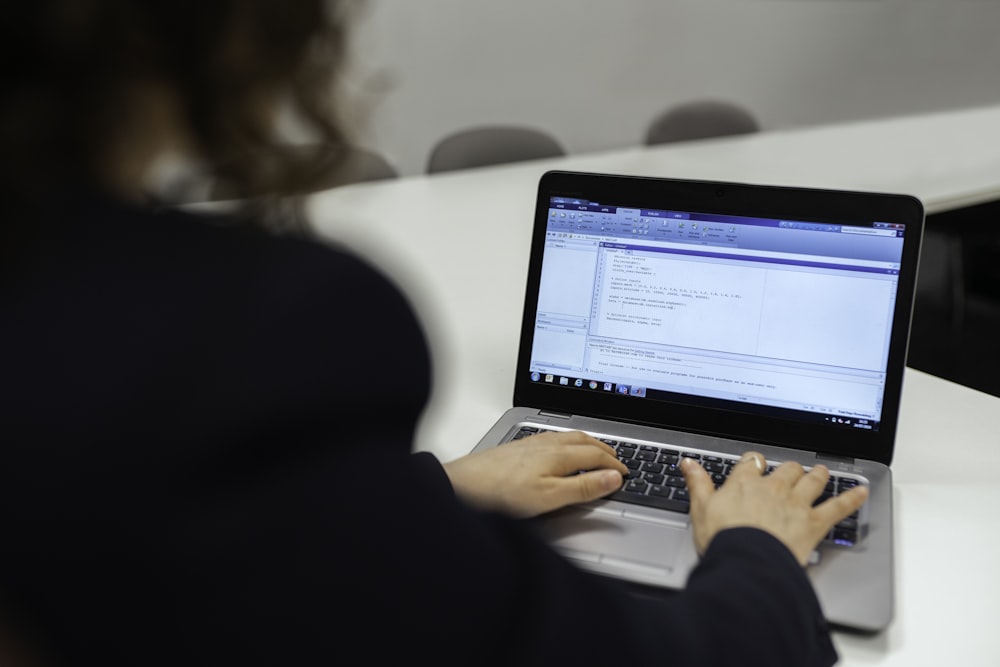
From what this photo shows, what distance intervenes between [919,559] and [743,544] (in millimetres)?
295

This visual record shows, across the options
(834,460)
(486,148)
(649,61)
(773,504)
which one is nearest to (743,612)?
(773,504)

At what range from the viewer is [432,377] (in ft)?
1.30

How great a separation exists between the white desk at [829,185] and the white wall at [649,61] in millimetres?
1334

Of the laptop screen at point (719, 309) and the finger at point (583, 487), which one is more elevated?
the laptop screen at point (719, 309)

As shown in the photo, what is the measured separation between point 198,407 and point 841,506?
61cm

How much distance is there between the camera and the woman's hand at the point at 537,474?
32.1 inches

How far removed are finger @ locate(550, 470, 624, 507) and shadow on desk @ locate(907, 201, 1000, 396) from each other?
191 centimetres

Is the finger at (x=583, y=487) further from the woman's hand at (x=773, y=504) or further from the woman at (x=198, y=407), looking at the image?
the woman at (x=198, y=407)

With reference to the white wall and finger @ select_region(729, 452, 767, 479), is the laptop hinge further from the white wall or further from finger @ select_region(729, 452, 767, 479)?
the white wall

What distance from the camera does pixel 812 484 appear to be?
0.78 meters

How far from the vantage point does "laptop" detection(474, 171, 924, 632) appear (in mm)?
909

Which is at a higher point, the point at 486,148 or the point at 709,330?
the point at 486,148

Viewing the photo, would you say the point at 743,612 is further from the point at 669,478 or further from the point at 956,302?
the point at 956,302

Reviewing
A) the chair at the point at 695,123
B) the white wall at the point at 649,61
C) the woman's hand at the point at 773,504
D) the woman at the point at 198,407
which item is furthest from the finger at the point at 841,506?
the white wall at the point at 649,61
